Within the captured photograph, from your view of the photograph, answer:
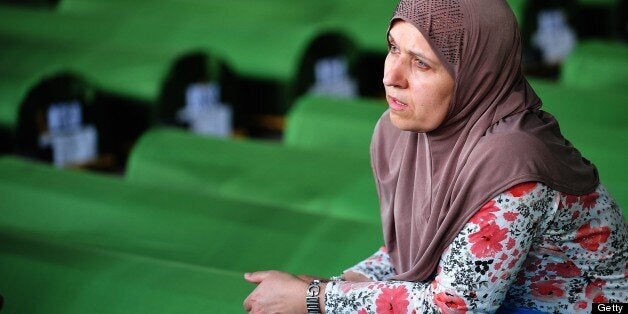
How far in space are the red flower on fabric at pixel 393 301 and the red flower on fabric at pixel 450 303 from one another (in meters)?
0.07

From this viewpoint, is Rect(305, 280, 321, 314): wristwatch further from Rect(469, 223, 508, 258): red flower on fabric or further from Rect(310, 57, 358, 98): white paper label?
Rect(310, 57, 358, 98): white paper label

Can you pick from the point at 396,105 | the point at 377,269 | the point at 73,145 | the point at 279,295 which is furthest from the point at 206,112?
the point at 396,105

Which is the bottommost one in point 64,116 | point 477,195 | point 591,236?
point 64,116

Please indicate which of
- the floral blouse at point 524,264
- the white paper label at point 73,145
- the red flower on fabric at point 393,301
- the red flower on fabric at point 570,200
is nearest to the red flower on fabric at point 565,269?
the floral blouse at point 524,264

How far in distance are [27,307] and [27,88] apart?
1968 mm

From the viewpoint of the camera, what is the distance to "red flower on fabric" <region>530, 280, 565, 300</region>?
171cm

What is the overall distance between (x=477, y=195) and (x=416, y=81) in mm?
218

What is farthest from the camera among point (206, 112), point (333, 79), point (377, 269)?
point (333, 79)

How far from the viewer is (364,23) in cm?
536

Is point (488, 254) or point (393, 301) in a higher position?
point (488, 254)

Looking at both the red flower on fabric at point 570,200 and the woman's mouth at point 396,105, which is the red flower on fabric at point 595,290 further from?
the woman's mouth at point 396,105

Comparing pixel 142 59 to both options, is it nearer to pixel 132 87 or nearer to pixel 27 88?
pixel 132 87

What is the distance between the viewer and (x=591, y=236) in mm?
1646

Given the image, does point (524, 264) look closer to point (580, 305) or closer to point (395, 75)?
point (580, 305)
